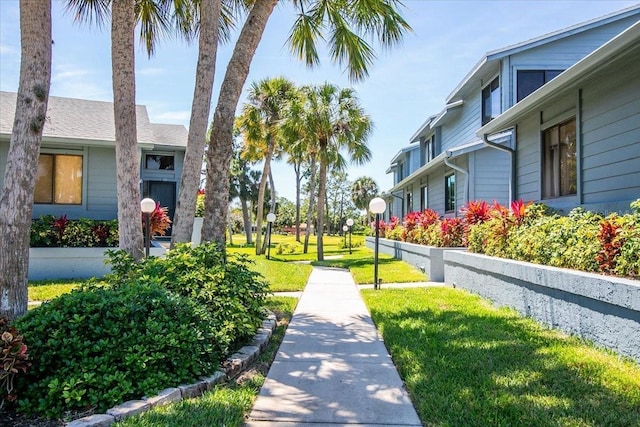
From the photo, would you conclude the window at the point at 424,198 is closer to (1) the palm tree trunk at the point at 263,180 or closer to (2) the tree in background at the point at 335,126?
(2) the tree in background at the point at 335,126

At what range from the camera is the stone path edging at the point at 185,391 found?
9.66 ft

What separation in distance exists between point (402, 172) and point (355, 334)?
24.0m

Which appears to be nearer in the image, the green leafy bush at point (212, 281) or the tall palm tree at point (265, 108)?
the green leafy bush at point (212, 281)

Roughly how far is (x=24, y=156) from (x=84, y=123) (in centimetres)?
1032

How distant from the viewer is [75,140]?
12.2 meters

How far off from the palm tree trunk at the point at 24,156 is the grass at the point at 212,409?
230cm

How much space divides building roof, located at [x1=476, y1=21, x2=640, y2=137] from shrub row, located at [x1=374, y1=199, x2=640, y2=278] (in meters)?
1.88

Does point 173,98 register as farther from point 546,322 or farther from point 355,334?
point 546,322

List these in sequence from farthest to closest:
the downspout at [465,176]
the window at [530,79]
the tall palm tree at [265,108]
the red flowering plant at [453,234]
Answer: the tall palm tree at [265,108]
the downspout at [465,176]
the window at [530,79]
the red flowering plant at [453,234]

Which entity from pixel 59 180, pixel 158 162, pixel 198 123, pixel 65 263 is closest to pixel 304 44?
pixel 198 123

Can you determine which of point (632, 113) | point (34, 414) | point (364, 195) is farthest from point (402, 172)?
point (364, 195)

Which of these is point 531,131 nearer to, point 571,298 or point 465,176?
point 465,176

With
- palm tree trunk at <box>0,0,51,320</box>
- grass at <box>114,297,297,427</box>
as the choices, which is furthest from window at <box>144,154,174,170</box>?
grass at <box>114,297,297,427</box>

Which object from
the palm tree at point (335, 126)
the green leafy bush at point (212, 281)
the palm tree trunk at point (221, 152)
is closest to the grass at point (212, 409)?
the green leafy bush at point (212, 281)
